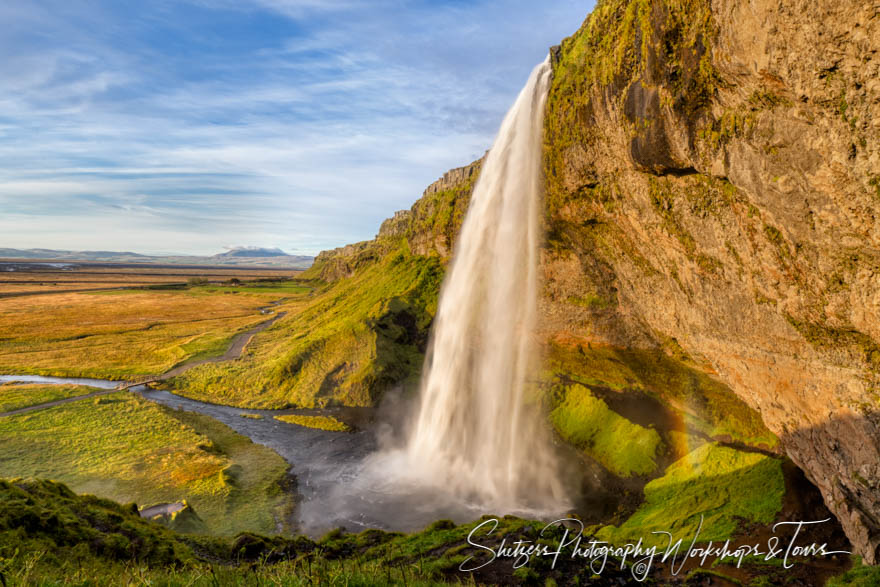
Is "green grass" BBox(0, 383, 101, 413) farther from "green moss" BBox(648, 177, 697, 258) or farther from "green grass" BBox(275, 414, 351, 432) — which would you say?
"green moss" BBox(648, 177, 697, 258)

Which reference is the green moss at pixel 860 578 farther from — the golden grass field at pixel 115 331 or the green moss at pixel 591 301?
the golden grass field at pixel 115 331

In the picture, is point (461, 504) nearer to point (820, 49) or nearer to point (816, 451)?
point (816, 451)

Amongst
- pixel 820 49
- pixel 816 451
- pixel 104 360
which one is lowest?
pixel 104 360

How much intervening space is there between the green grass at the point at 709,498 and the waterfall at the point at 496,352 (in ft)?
14.4

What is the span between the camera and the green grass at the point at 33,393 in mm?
33344

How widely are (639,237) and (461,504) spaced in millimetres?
15980

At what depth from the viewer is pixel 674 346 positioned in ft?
67.5

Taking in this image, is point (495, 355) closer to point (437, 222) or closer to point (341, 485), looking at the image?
point (341, 485)

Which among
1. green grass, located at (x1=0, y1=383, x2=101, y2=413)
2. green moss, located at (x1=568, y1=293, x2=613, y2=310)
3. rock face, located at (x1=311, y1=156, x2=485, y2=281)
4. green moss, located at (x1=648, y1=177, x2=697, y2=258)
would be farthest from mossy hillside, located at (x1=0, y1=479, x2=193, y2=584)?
rock face, located at (x1=311, y1=156, x2=485, y2=281)

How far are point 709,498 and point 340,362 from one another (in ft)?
99.5

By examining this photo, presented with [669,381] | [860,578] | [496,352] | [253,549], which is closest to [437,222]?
[496,352]

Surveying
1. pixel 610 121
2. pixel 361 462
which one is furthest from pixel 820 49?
pixel 361 462

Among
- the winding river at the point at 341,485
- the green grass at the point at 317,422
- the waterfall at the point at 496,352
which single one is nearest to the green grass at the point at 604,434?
the waterfall at the point at 496,352

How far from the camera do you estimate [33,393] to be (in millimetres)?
36094
